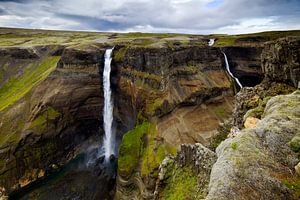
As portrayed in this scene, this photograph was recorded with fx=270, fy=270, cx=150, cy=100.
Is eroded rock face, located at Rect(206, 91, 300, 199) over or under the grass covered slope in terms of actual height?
under

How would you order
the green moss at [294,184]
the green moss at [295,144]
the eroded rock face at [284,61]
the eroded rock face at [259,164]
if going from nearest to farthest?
the green moss at [294,184], the eroded rock face at [259,164], the green moss at [295,144], the eroded rock face at [284,61]

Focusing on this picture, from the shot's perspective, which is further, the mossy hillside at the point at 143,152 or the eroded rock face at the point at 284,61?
the mossy hillside at the point at 143,152

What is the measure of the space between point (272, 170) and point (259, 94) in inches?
683

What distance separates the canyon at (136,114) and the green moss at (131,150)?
179mm

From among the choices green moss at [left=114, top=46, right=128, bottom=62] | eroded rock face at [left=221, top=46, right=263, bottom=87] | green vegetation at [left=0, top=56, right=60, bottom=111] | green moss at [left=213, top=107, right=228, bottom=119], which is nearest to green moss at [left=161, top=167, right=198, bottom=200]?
green moss at [left=213, top=107, right=228, bottom=119]

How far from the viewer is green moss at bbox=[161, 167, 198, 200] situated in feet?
58.3

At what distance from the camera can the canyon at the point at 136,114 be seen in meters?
26.0

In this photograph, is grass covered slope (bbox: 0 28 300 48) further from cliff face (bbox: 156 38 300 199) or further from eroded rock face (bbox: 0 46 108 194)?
cliff face (bbox: 156 38 300 199)

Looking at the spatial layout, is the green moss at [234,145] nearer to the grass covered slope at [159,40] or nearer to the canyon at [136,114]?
the canyon at [136,114]

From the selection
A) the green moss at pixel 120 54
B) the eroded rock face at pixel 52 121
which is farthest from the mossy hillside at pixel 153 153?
the green moss at pixel 120 54

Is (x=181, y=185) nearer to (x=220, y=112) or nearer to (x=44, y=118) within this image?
(x=220, y=112)

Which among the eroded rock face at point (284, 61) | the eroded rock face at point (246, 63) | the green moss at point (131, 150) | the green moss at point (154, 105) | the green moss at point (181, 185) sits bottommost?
the green moss at point (131, 150)

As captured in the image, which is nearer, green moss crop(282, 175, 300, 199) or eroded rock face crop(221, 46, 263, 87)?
green moss crop(282, 175, 300, 199)

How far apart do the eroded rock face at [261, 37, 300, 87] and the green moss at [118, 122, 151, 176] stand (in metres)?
23.5
